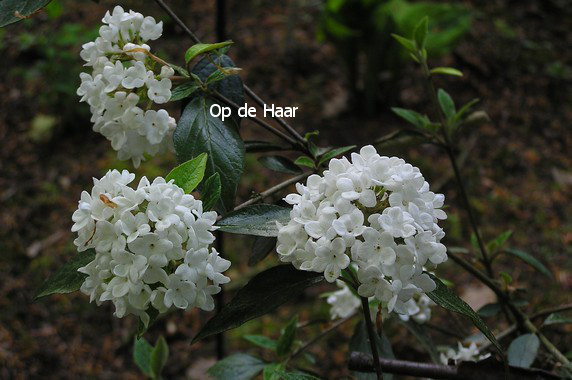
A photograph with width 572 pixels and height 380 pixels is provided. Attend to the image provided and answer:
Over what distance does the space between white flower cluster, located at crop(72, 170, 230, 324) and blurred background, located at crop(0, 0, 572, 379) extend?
1.31 metres

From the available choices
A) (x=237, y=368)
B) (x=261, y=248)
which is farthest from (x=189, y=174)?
(x=237, y=368)

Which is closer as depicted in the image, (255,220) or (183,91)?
(255,220)

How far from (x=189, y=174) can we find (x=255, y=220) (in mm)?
92

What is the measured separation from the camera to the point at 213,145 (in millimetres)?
811

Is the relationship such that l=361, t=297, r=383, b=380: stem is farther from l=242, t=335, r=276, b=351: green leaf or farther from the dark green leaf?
l=242, t=335, r=276, b=351: green leaf

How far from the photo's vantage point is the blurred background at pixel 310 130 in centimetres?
210

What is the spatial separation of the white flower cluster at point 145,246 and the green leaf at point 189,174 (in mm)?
46

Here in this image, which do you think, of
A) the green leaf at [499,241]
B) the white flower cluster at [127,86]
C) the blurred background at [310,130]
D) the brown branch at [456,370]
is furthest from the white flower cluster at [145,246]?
the blurred background at [310,130]

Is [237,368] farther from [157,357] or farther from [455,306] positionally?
[455,306]

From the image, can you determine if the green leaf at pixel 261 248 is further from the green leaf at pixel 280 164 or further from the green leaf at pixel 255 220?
the green leaf at pixel 255 220

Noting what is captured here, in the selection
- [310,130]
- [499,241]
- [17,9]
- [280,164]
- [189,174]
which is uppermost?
[17,9]

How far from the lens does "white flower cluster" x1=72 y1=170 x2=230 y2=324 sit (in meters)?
0.62

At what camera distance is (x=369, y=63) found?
292 centimetres

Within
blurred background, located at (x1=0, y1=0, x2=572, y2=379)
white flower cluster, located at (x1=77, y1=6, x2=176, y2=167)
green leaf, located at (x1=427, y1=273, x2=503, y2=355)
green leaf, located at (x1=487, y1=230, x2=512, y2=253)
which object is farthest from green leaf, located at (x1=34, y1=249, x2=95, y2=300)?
blurred background, located at (x1=0, y1=0, x2=572, y2=379)
